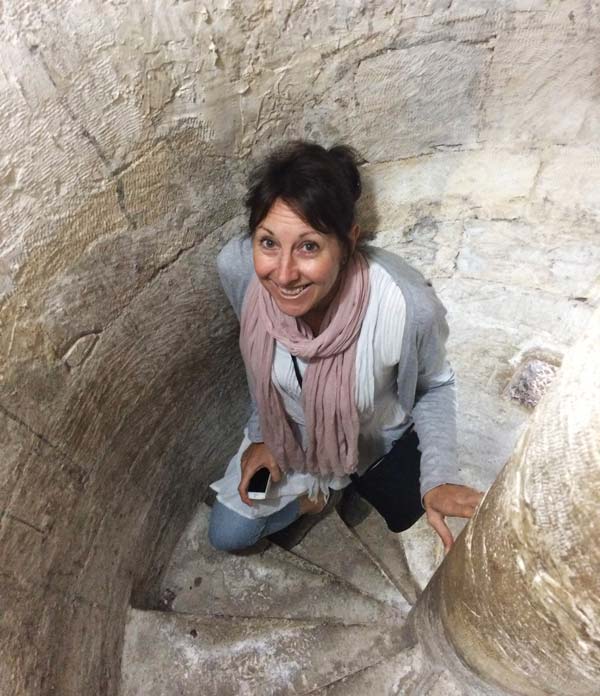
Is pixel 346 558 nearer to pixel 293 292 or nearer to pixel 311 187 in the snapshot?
pixel 293 292

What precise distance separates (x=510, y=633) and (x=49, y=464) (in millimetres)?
1168

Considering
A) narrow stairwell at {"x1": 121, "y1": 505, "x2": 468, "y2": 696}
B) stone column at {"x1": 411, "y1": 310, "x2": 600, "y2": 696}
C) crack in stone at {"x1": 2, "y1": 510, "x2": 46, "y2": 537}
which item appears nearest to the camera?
stone column at {"x1": 411, "y1": 310, "x2": 600, "y2": 696}

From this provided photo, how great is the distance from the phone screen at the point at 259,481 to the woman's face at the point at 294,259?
90 centimetres

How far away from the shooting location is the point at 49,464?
4.56ft

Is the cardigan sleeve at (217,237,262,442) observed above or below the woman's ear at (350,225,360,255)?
below

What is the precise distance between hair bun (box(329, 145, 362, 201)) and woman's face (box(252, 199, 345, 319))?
186 mm

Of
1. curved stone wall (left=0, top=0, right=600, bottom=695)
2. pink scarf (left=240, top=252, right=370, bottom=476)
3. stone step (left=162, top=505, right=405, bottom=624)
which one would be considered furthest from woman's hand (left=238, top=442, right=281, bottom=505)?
stone step (left=162, top=505, right=405, bottom=624)

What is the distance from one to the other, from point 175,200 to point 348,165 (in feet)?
1.59

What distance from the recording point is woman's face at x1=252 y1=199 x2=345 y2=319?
132 cm

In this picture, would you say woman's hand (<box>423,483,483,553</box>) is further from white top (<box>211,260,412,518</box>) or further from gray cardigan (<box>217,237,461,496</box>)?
white top (<box>211,260,412,518</box>)

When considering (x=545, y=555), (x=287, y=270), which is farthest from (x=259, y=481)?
(x=545, y=555)

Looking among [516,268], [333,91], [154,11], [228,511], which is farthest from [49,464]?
[516,268]

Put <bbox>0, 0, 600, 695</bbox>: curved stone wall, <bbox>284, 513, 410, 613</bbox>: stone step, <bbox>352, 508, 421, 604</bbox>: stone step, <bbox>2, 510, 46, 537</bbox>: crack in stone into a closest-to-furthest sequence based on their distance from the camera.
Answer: <bbox>0, 0, 600, 695</bbox>: curved stone wall, <bbox>2, 510, 46, 537</bbox>: crack in stone, <bbox>284, 513, 410, 613</bbox>: stone step, <bbox>352, 508, 421, 604</bbox>: stone step

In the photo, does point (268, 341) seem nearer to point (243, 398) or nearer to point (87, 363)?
point (87, 363)
